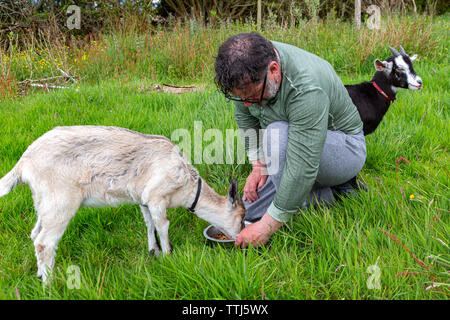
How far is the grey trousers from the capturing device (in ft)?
8.20

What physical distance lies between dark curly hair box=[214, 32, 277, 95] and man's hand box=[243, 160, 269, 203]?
3.54 ft

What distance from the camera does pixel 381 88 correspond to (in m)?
4.61

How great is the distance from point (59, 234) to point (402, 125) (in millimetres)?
3715

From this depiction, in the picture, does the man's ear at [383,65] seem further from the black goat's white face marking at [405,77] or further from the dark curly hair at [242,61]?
the dark curly hair at [242,61]

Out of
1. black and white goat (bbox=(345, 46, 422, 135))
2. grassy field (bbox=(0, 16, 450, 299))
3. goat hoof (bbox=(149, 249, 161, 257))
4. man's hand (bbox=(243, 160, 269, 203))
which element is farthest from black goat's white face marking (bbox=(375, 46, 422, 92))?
goat hoof (bbox=(149, 249, 161, 257))

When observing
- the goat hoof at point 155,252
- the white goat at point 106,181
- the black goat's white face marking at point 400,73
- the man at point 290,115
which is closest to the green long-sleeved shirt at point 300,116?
the man at point 290,115

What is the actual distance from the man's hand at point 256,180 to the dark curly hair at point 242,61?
1.08 m

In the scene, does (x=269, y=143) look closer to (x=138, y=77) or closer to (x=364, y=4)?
(x=138, y=77)

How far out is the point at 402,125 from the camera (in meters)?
4.13

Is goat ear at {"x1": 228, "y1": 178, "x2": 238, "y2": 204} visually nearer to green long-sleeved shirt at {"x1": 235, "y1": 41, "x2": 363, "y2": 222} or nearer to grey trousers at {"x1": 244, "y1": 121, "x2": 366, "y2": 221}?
grey trousers at {"x1": 244, "y1": 121, "x2": 366, "y2": 221}

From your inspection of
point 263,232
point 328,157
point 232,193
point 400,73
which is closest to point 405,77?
point 400,73

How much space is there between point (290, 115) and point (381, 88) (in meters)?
2.86
